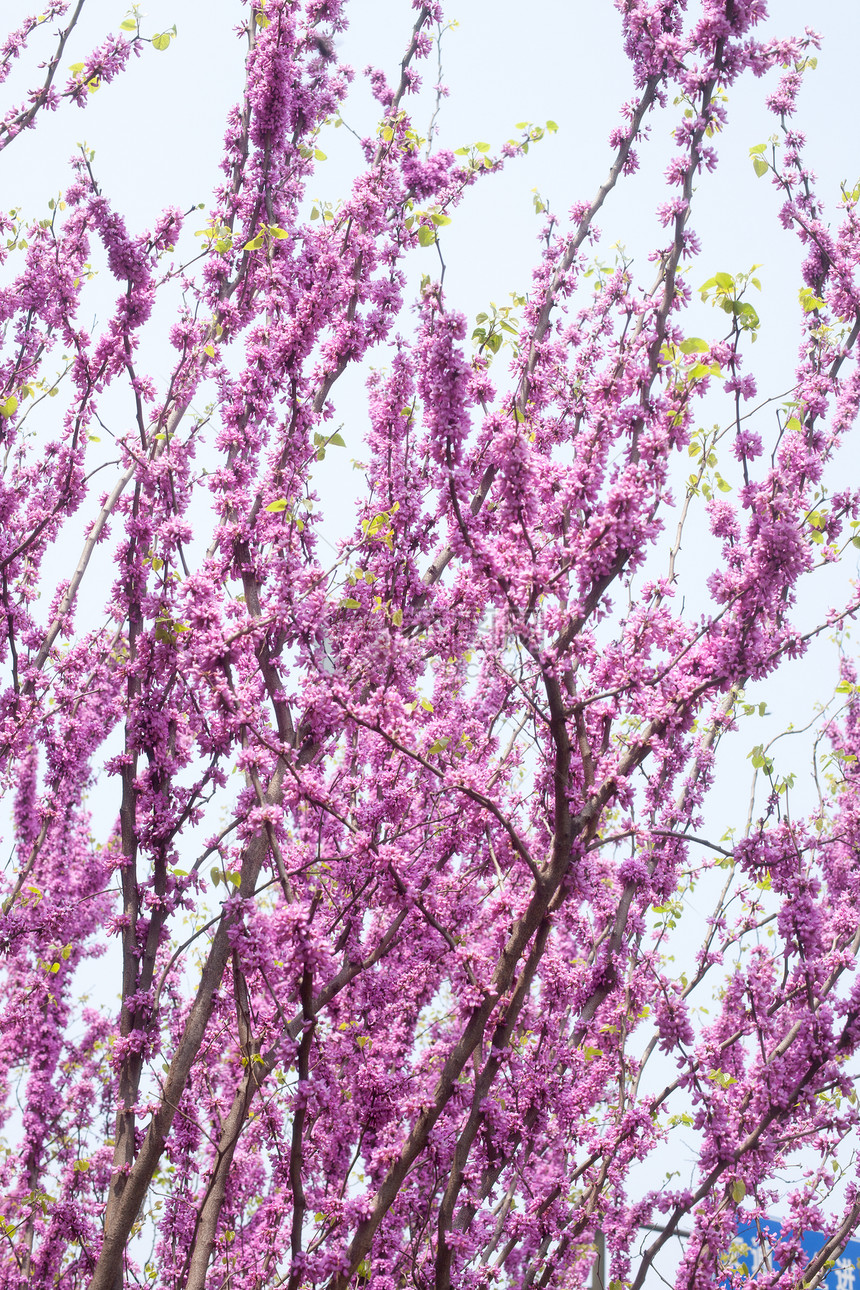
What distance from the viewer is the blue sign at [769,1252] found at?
22.8 ft

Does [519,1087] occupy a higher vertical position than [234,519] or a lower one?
lower

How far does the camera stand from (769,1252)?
6.79 meters

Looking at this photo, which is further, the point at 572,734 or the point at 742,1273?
the point at 742,1273

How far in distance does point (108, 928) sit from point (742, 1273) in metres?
5.13

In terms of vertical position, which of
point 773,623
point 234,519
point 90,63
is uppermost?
point 90,63

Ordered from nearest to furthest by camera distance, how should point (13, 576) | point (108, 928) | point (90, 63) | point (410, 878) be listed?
point (410, 878), point (108, 928), point (90, 63), point (13, 576)

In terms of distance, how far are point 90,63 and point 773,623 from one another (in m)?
5.73

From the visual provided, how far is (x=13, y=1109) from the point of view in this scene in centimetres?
1130

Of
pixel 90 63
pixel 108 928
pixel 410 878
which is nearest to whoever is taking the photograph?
A: pixel 410 878

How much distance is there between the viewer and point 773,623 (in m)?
5.16

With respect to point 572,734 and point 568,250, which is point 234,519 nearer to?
point 572,734

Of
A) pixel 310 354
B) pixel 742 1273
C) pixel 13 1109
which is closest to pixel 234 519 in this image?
pixel 310 354

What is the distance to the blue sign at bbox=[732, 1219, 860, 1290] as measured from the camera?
6945 mm

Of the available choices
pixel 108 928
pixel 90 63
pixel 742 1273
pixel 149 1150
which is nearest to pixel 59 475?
pixel 90 63
